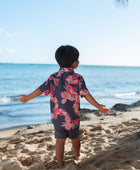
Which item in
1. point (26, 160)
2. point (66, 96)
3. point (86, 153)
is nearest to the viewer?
point (66, 96)

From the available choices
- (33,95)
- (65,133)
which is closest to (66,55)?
(33,95)

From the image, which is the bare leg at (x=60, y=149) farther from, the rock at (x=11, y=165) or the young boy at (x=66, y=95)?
the rock at (x=11, y=165)

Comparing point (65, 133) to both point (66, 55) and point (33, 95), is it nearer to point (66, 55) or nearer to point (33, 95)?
point (33, 95)

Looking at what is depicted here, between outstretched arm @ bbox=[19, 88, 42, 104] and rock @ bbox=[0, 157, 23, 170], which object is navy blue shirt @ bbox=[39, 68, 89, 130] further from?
rock @ bbox=[0, 157, 23, 170]

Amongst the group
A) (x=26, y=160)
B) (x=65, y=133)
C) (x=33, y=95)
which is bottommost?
(x=26, y=160)

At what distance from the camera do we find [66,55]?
2490 millimetres

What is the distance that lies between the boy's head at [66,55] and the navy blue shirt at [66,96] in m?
0.08

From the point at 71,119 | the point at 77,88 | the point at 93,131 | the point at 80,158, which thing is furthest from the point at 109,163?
the point at 93,131

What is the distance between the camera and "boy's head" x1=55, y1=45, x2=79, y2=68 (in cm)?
249

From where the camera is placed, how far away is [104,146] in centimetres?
320

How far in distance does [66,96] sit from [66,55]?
18.1 inches

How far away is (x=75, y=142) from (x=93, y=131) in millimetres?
1816

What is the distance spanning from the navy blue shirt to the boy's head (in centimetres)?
8

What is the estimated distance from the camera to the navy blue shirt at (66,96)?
2.48 metres
